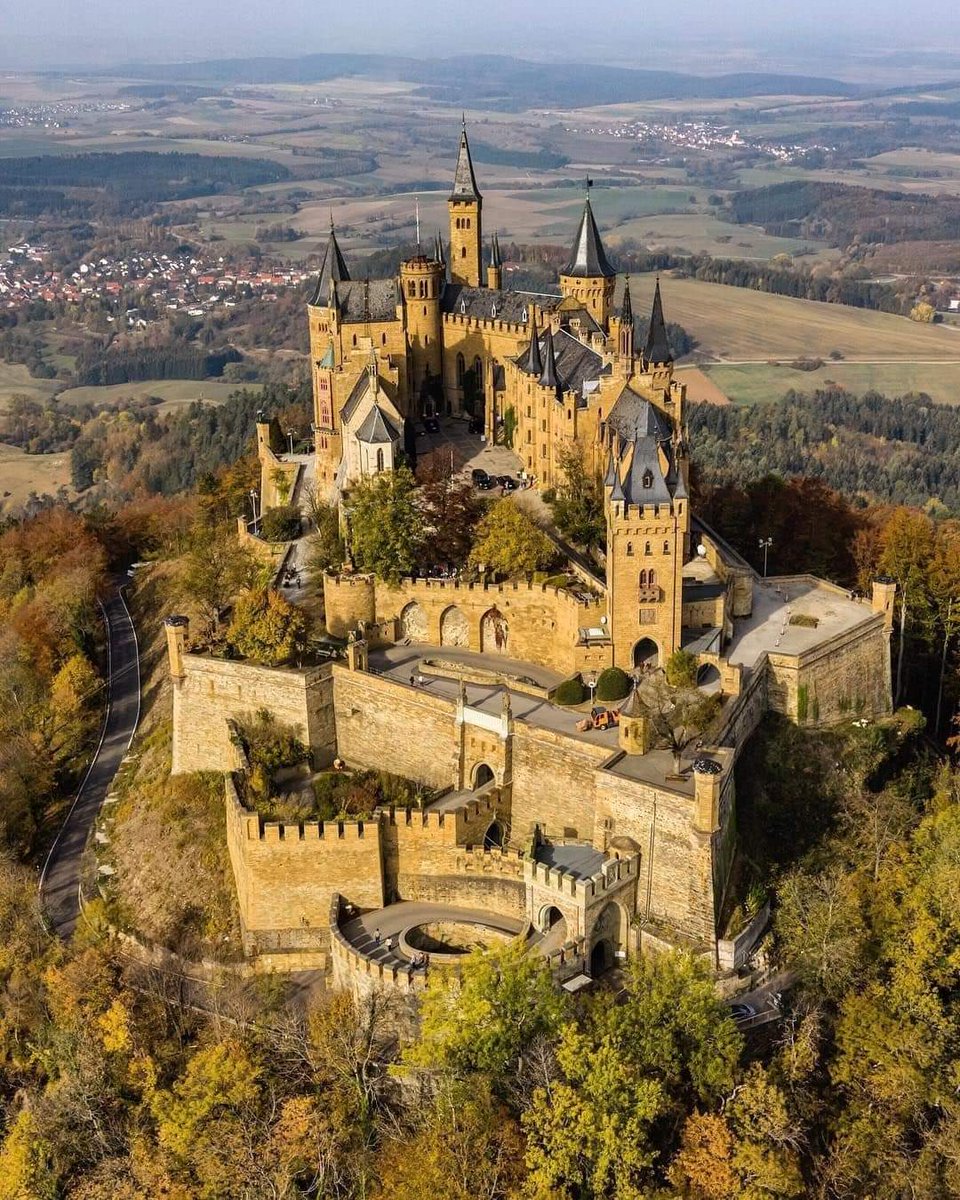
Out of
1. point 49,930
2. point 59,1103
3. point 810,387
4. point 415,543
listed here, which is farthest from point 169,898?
point 810,387

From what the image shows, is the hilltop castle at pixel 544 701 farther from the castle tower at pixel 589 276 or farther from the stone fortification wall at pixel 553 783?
the castle tower at pixel 589 276

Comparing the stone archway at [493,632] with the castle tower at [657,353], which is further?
the castle tower at [657,353]

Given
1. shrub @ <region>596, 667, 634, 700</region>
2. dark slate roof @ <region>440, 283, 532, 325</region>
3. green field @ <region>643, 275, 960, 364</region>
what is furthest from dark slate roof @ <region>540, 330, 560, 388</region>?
green field @ <region>643, 275, 960, 364</region>

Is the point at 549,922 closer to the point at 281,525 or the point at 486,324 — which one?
the point at 281,525

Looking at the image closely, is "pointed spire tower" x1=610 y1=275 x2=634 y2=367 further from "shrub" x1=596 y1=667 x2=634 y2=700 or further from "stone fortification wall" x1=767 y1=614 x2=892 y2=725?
"shrub" x1=596 y1=667 x2=634 y2=700

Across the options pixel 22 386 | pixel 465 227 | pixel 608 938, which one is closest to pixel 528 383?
pixel 465 227

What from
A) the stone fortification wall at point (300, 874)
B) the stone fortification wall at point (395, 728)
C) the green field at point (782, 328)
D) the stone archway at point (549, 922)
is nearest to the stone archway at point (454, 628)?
the stone fortification wall at point (395, 728)
